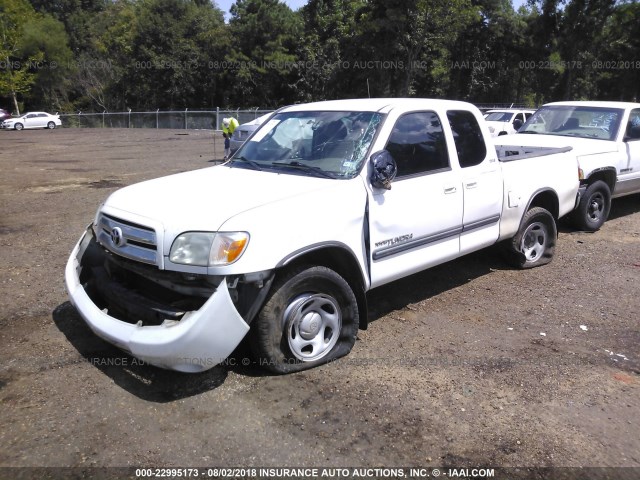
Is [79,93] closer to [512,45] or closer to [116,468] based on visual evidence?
[512,45]

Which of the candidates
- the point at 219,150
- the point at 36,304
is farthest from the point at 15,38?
the point at 36,304

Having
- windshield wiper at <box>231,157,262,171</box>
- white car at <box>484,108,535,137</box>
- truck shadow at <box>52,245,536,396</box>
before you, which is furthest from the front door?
white car at <box>484,108,535,137</box>

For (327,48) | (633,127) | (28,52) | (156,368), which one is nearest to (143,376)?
(156,368)

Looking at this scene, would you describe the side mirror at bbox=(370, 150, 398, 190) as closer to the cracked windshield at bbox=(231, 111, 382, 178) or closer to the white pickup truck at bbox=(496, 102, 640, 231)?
the cracked windshield at bbox=(231, 111, 382, 178)

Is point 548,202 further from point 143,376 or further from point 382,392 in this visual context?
point 143,376

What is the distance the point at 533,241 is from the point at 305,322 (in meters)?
3.71

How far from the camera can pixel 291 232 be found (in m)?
3.68

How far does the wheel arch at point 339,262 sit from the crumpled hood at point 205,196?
421 mm

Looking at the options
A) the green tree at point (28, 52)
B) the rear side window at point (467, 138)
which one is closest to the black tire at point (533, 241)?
the rear side window at point (467, 138)

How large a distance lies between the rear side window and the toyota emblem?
300cm

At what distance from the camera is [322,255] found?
13.3 feet

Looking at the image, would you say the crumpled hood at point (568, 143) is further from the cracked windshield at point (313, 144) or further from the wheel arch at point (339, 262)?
the wheel arch at point (339, 262)

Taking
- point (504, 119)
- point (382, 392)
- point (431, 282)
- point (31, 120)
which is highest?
point (31, 120)

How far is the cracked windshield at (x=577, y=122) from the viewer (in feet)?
28.5
